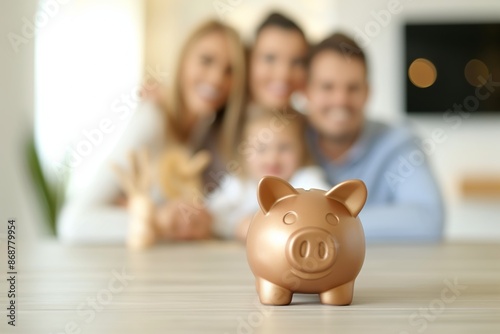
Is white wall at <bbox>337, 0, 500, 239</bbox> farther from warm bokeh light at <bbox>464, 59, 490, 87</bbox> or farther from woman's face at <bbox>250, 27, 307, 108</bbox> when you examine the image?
woman's face at <bbox>250, 27, 307, 108</bbox>

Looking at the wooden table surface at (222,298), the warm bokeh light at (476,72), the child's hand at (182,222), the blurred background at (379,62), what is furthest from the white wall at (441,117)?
the wooden table surface at (222,298)

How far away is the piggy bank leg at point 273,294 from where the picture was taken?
0.63 m

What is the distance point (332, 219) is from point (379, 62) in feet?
10.1

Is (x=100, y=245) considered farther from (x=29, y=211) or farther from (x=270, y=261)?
(x=29, y=211)

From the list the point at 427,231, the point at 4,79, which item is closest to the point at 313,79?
the point at 427,231

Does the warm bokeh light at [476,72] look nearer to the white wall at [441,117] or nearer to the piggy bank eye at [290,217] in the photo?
the white wall at [441,117]

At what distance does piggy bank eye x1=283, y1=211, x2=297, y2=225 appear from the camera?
2.00 ft

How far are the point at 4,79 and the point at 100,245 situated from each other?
1901 mm

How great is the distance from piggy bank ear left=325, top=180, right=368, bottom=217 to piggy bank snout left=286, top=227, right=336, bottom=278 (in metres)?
0.05

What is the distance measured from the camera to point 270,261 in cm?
62

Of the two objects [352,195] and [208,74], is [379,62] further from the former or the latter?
[352,195]

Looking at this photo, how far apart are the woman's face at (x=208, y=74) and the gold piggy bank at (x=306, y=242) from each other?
1.13m

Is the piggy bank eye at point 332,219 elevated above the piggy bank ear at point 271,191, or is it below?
below

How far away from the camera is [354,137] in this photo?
5.98 feet
